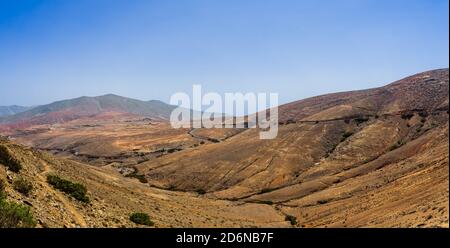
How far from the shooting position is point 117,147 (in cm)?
13775

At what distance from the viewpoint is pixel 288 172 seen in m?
→ 78.4

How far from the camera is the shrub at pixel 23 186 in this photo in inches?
930

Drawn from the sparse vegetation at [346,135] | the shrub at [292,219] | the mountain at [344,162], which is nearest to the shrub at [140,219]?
the mountain at [344,162]

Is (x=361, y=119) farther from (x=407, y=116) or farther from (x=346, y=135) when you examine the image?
(x=407, y=116)

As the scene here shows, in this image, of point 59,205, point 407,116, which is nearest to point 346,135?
point 407,116

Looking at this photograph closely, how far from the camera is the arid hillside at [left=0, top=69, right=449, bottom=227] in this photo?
28.8 metres

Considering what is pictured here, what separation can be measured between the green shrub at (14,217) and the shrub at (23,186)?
17.8 feet

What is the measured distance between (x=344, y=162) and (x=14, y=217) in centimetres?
6737

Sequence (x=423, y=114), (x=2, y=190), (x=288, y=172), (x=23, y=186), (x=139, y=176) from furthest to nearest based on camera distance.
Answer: (x=423, y=114) → (x=139, y=176) → (x=288, y=172) → (x=23, y=186) → (x=2, y=190)

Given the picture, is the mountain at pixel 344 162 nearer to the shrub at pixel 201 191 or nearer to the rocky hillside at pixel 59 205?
the shrub at pixel 201 191

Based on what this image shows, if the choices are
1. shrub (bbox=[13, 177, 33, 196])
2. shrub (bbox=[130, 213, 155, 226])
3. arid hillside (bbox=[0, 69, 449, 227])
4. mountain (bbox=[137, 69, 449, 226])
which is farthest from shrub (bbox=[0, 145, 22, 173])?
mountain (bbox=[137, 69, 449, 226])
